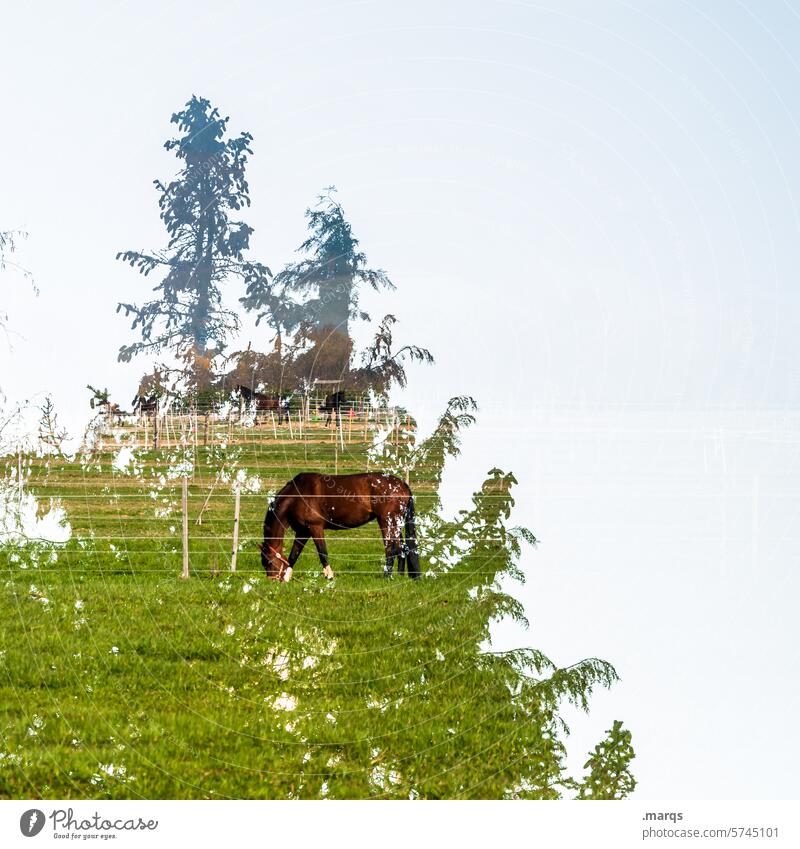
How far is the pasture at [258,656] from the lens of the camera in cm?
639

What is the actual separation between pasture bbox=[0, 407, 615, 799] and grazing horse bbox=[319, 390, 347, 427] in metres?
0.42

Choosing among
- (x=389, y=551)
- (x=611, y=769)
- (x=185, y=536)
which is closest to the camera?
(x=611, y=769)

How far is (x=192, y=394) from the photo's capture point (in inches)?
360

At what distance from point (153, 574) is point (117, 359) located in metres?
4.60

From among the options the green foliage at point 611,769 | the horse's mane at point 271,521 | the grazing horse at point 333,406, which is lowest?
the green foliage at point 611,769

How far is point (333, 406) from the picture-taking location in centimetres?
786

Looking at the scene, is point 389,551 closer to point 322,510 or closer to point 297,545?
point 322,510

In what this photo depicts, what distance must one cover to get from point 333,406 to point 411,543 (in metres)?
2.48

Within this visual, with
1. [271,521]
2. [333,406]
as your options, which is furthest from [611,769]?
[271,521]

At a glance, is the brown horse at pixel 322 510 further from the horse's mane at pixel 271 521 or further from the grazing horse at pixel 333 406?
the grazing horse at pixel 333 406

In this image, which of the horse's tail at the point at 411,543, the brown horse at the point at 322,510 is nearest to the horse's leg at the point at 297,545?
the brown horse at the point at 322,510

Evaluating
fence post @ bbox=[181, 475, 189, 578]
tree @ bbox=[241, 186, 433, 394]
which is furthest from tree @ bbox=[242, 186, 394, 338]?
fence post @ bbox=[181, 475, 189, 578]

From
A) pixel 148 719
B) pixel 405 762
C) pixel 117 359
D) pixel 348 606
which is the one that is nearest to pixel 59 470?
pixel 117 359

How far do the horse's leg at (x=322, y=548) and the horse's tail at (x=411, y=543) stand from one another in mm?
1279
